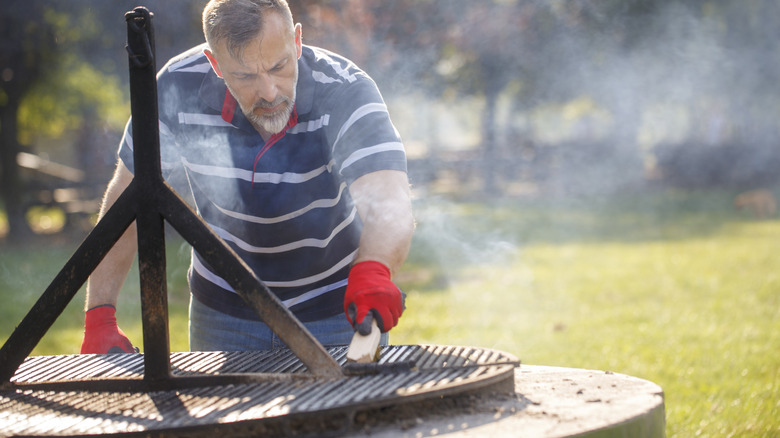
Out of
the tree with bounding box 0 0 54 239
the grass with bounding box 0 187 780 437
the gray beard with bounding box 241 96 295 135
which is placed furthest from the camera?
the tree with bounding box 0 0 54 239

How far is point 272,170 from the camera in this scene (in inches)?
87.7

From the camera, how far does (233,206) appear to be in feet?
Result: 7.54

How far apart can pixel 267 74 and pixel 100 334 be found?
92 centimetres

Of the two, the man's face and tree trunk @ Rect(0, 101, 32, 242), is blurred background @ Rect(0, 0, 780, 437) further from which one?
the man's face

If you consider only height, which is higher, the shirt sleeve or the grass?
the shirt sleeve

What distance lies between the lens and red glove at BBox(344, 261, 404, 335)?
68.9 inches

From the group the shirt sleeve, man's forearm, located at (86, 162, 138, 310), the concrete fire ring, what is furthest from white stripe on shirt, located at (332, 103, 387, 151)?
the concrete fire ring

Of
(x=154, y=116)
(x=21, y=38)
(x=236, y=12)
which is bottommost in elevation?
(x=154, y=116)

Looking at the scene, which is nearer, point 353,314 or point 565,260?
point 353,314

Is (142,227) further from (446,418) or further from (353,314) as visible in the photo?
(446,418)

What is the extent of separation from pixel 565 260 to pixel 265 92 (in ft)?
23.0

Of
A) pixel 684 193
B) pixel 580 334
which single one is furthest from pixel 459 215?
pixel 580 334

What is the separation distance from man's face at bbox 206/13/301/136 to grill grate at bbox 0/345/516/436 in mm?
688

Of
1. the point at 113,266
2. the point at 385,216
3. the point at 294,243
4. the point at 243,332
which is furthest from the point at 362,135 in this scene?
the point at 113,266
